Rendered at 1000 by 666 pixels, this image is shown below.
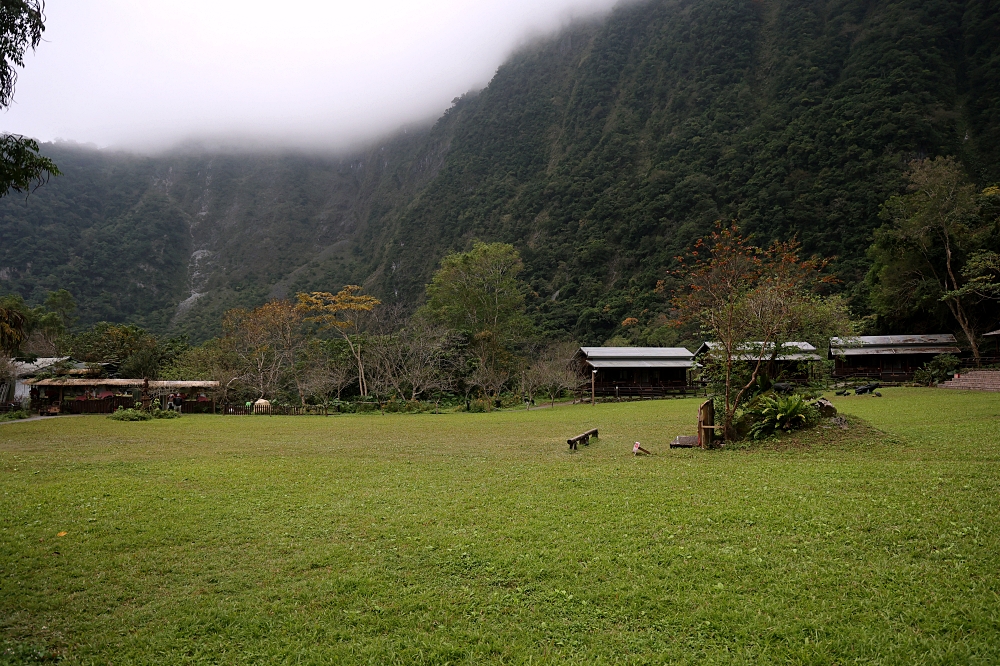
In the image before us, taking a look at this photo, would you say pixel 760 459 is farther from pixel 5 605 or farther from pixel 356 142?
pixel 356 142

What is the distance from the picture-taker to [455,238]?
8475 centimetres

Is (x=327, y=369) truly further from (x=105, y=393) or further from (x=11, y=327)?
(x=11, y=327)

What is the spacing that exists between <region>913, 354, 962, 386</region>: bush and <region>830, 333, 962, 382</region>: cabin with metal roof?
4.62 m

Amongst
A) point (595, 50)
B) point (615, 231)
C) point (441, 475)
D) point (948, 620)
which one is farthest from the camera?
point (595, 50)

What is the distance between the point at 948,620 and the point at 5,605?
8138 millimetres

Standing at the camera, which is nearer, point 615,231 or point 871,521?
point 871,521

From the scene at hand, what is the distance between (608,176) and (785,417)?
72686 mm

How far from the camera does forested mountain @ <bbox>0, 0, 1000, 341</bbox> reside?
6109 centimetres

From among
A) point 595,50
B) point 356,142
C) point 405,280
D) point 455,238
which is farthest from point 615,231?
point 356,142

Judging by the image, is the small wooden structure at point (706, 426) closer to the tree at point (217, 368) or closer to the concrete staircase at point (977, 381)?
the concrete staircase at point (977, 381)

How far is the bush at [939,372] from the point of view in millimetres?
30656

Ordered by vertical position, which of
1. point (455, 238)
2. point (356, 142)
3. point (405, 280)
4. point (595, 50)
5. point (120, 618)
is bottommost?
point (120, 618)

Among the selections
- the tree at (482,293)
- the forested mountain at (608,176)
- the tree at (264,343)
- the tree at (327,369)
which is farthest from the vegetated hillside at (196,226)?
the tree at (482,293)

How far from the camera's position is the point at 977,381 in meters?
26.0
